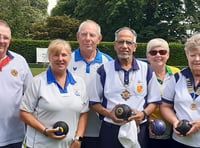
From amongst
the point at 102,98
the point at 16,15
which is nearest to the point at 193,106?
the point at 102,98

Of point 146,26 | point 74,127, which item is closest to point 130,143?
point 74,127

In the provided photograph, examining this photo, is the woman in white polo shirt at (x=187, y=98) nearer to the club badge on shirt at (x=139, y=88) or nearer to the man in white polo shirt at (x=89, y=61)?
the club badge on shirt at (x=139, y=88)

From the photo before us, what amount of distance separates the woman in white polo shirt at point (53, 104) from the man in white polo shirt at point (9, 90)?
0.75 ft

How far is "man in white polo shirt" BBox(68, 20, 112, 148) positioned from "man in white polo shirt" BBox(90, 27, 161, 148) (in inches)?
15.4

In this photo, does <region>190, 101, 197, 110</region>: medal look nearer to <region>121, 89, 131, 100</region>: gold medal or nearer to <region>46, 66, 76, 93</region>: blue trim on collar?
<region>121, 89, 131, 100</region>: gold medal

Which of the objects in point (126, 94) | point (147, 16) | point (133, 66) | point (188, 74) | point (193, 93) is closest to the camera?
point (193, 93)

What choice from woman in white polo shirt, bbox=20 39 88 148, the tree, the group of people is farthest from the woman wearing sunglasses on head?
the tree

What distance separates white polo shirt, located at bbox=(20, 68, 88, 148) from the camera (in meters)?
4.54

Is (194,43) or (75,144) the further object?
(75,144)

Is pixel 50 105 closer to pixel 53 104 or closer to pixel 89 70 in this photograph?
pixel 53 104

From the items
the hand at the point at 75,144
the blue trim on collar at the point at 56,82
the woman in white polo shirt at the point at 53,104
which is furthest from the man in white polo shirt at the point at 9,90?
the hand at the point at 75,144

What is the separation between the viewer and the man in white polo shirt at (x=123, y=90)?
4852 millimetres

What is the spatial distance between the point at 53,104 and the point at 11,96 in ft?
1.82

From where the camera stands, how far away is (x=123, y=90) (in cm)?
485
